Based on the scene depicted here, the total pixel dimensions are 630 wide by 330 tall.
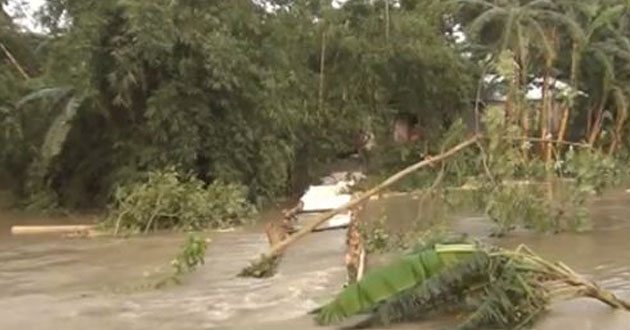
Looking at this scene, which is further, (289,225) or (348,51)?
(348,51)

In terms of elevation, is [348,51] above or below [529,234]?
above

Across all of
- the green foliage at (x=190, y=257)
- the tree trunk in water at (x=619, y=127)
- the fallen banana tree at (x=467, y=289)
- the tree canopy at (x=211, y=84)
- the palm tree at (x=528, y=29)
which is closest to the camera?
the fallen banana tree at (x=467, y=289)

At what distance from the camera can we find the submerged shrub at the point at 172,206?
19.0 metres

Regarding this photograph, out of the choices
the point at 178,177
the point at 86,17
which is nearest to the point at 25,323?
the point at 178,177

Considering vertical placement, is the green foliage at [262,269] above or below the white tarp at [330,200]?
below

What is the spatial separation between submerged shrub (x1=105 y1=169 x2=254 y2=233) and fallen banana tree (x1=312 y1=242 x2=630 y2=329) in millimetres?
9796

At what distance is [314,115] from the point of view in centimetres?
2694

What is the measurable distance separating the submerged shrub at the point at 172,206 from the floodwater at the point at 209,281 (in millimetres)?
754

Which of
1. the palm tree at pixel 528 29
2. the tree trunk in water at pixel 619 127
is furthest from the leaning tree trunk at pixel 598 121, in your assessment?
the palm tree at pixel 528 29

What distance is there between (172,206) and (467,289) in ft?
35.0

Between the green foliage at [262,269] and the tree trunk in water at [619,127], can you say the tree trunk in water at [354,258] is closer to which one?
the green foliage at [262,269]

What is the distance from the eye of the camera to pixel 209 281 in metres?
12.8

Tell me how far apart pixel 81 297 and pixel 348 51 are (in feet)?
58.1

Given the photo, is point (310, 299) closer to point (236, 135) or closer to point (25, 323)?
point (25, 323)
